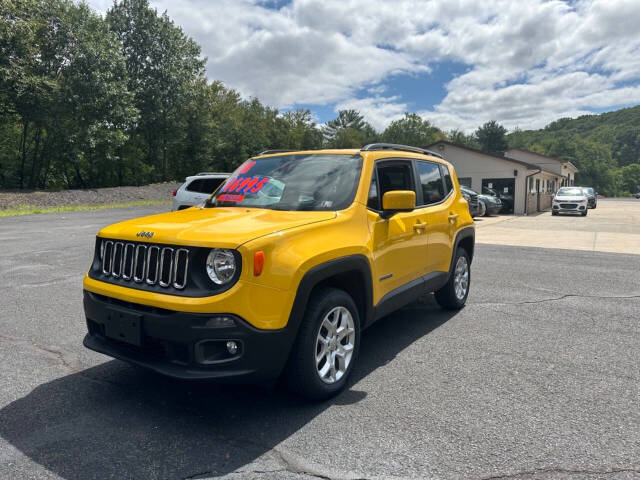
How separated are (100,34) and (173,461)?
36.7m

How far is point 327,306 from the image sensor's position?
10.4ft

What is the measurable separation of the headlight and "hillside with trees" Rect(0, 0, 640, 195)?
103 feet

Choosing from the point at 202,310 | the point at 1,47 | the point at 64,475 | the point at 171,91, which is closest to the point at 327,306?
the point at 202,310

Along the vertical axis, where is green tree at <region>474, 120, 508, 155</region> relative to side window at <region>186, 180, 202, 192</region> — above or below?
above

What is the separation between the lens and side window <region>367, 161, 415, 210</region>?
154 inches

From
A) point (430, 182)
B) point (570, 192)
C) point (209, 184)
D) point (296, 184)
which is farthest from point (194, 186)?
point (570, 192)

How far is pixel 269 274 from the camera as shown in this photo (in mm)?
2791

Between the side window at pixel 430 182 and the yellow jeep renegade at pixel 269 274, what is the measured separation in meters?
0.45

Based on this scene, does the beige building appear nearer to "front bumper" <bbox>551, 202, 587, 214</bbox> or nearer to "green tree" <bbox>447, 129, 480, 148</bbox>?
"front bumper" <bbox>551, 202, 587, 214</bbox>

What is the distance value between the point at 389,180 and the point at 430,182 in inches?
36.5

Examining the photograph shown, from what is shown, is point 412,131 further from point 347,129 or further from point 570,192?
point 570,192

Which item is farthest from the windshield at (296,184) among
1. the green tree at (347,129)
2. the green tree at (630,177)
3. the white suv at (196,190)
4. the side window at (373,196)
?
the green tree at (630,177)

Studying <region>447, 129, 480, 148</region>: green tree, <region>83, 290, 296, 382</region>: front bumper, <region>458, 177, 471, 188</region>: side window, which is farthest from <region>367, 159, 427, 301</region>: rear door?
<region>447, 129, 480, 148</region>: green tree

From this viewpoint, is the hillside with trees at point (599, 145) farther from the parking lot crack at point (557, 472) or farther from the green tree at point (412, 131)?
the parking lot crack at point (557, 472)
